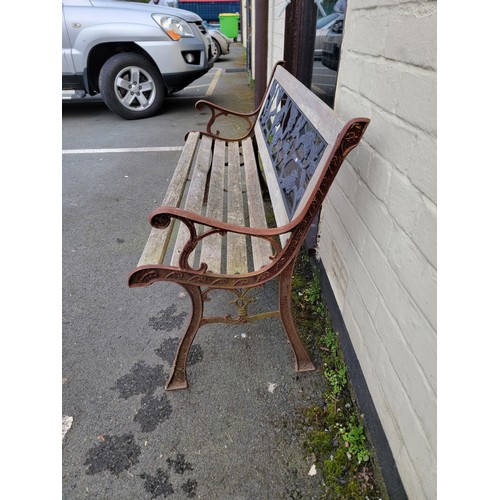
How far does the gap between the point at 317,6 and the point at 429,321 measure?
2800 mm

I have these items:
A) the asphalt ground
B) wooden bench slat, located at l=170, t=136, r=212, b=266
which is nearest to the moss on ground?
the asphalt ground

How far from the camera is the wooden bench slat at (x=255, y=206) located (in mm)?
1797

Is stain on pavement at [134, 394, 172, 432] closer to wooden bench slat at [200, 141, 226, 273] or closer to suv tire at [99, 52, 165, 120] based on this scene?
wooden bench slat at [200, 141, 226, 273]

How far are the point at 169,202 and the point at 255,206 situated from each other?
496mm

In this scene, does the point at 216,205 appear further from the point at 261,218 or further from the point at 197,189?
the point at 261,218

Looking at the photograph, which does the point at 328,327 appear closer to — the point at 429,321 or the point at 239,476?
the point at 239,476

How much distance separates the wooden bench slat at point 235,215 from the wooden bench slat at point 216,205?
47 millimetres

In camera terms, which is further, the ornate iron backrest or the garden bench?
the ornate iron backrest

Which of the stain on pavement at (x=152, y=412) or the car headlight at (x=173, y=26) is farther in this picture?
the car headlight at (x=173, y=26)

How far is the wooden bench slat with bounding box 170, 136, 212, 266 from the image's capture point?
1855mm

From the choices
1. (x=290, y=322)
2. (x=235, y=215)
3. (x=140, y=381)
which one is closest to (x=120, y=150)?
(x=235, y=215)

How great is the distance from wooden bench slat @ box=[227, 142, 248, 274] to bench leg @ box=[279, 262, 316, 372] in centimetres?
19

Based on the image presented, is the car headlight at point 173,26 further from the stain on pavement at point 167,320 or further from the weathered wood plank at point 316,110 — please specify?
the stain on pavement at point 167,320

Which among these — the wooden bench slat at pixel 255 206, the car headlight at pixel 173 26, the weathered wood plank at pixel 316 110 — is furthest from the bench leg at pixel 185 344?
the car headlight at pixel 173 26
